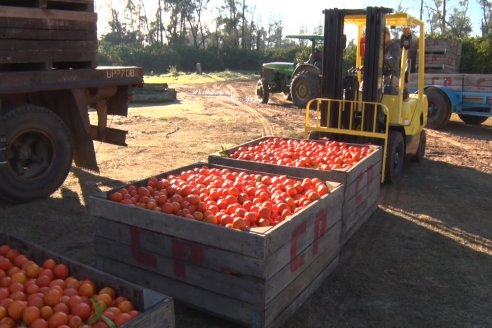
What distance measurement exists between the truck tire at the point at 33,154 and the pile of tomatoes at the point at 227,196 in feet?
7.61

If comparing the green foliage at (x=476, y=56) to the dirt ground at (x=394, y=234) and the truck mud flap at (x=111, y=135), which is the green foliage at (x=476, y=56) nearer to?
the dirt ground at (x=394, y=234)

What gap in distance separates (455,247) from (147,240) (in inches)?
138

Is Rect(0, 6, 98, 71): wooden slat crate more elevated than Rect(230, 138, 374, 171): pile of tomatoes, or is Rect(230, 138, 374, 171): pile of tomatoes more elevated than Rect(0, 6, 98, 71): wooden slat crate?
Rect(0, 6, 98, 71): wooden slat crate

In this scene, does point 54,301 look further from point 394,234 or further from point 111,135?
point 111,135

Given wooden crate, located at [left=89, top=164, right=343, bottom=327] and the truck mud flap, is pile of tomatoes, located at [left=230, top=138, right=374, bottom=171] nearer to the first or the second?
wooden crate, located at [left=89, top=164, right=343, bottom=327]

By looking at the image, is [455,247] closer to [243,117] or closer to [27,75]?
[27,75]

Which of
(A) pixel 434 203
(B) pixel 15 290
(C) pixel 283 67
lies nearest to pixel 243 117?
(C) pixel 283 67

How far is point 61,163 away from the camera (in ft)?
22.0

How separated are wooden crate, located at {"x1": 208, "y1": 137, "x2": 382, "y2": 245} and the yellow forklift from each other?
1.12 meters

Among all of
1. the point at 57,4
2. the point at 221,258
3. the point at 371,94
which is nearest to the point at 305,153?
the point at 371,94

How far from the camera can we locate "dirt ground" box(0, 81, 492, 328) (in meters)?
4.02

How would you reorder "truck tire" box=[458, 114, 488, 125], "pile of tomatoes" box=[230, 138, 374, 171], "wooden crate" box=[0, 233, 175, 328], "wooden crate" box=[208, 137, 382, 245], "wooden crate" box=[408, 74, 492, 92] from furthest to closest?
"truck tire" box=[458, 114, 488, 125]
"wooden crate" box=[408, 74, 492, 92]
"pile of tomatoes" box=[230, 138, 374, 171]
"wooden crate" box=[208, 137, 382, 245]
"wooden crate" box=[0, 233, 175, 328]

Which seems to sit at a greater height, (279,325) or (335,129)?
(335,129)

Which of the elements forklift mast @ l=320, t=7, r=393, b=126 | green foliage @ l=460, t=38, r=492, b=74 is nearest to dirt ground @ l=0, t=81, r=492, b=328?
forklift mast @ l=320, t=7, r=393, b=126
